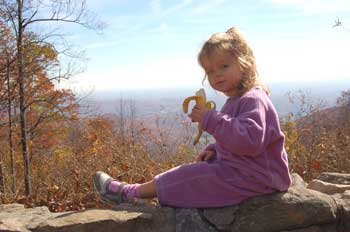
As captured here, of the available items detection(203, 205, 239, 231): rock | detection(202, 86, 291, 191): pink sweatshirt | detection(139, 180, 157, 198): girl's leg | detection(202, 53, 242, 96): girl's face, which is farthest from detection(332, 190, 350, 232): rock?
detection(139, 180, 157, 198): girl's leg

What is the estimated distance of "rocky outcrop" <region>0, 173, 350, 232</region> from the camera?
97.3 inches

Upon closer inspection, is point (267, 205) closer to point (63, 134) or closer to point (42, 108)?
point (42, 108)

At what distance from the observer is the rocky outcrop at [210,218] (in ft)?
8.11

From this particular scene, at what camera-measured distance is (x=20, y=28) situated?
33.4ft

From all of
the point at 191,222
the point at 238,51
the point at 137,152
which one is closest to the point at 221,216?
the point at 191,222

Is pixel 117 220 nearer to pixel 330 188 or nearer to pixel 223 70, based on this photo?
pixel 223 70

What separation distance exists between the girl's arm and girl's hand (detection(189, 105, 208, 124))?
0.15 feet

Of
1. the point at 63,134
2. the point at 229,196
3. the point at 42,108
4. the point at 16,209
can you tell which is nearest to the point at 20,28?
the point at 42,108

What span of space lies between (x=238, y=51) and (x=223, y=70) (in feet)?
0.48

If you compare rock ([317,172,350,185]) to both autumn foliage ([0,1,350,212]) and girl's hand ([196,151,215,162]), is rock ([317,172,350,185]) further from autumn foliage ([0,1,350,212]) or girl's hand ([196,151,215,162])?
girl's hand ([196,151,215,162])

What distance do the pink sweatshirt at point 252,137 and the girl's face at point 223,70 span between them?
113 millimetres

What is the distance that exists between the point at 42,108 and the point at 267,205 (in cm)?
1131

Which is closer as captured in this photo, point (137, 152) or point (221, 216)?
point (221, 216)

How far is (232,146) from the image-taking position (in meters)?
2.27
